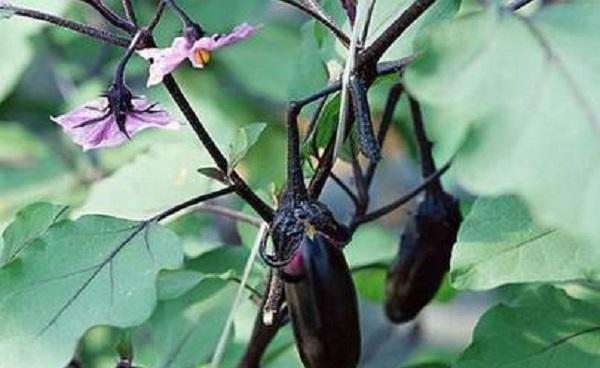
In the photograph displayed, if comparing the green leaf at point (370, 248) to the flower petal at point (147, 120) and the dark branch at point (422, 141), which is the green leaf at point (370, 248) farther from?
the flower petal at point (147, 120)

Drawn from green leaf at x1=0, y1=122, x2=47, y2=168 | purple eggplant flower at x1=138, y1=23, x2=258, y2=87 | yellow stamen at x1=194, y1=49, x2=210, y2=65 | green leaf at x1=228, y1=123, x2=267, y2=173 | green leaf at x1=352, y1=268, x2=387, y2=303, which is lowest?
green leaf at x1=352, y1=268, x2=387, y2=303

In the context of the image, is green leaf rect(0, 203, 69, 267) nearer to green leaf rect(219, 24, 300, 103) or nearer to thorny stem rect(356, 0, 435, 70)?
thorny stem rect(356, 0, 435, 70)

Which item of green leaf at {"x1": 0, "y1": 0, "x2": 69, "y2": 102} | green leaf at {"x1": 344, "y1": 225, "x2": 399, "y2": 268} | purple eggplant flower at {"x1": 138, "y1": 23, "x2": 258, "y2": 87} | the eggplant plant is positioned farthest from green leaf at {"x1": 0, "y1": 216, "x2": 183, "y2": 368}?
green leaf at {"x1": 0, "y1": 0, "x2": 69, "y2": 102}

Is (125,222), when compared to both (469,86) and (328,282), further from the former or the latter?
(469,86)

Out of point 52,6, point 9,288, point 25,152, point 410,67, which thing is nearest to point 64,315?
point 9,288

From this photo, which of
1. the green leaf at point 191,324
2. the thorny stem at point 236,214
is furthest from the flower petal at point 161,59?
the green leaf at point 191,324

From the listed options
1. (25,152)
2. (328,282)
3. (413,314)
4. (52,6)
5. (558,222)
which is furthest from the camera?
(25,152)
